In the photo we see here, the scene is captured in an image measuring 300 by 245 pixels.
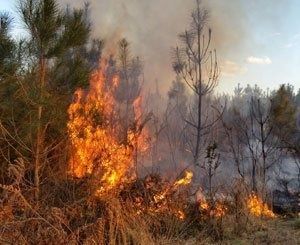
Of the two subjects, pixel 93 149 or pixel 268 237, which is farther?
pixel 93 149

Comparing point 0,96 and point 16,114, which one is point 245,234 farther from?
point 0,96

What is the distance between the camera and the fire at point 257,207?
8931 mm

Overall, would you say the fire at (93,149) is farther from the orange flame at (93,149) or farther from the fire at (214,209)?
the fire at (214,209)

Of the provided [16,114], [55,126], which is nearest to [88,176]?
[55,126]

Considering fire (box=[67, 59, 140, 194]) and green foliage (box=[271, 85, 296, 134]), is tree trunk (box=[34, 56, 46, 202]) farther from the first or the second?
green foliage (box=[271, 85, 296, 134])

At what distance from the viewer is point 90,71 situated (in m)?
8.57

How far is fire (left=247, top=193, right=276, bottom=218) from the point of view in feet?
29.3

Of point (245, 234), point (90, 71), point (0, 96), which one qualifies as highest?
point (90, 71)

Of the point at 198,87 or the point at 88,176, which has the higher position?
the point at 198,87

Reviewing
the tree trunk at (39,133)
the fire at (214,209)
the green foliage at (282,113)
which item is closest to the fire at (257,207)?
the fire at (214,209)

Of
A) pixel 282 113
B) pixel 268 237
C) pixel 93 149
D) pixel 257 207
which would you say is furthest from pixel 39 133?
pixel 282 113

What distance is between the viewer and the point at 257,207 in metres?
9.43

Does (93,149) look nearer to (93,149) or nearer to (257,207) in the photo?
(93,149)

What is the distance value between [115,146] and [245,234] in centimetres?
339
